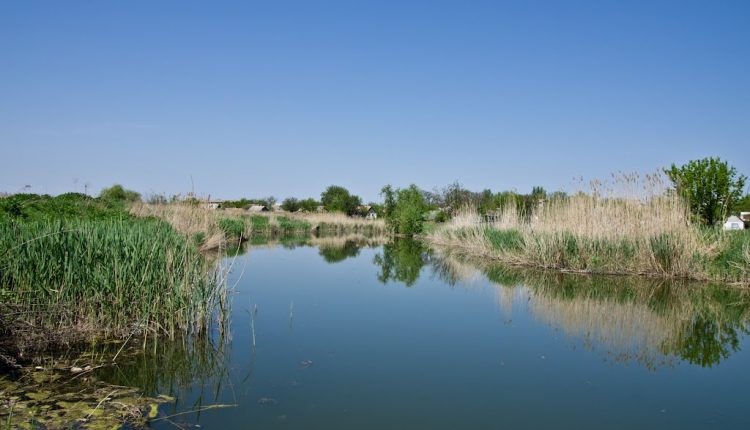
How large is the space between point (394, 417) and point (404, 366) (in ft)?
4.53

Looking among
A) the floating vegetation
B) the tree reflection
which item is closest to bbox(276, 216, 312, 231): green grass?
the tree reflection

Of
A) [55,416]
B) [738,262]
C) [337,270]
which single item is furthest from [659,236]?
[55,416]

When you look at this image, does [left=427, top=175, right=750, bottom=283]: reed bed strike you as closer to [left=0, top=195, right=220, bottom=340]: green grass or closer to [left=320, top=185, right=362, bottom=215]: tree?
[left=0, top=195, right=220, bottom=340]: green grass

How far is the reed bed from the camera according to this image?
447 inches

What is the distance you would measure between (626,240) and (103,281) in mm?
11476

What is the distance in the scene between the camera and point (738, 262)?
10.8 metres

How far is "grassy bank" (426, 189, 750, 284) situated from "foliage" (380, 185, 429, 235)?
52.8 feet

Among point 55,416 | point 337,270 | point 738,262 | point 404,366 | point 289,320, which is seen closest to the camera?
point 55,416

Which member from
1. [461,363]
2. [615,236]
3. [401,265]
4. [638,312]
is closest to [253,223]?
[401,265]

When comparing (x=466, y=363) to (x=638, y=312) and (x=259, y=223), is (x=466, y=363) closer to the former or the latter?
(x=638, y=312)

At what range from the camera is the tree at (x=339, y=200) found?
5209 centimetres

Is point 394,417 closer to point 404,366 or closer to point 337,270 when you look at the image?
point 404,366

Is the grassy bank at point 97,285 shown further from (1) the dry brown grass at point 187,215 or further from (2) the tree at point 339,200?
(2) the tree at point 339,200

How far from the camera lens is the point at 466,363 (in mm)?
5570
